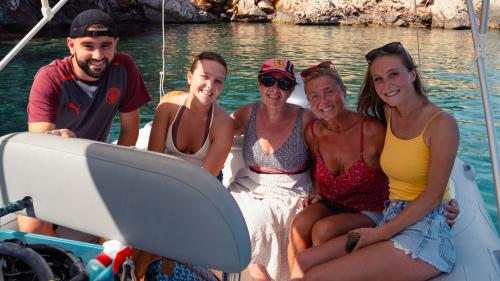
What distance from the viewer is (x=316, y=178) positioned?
224cm

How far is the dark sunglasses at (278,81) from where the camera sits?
7.46 ft

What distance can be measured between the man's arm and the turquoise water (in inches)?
129

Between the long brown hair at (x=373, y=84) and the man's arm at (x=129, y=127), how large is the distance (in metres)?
1.15

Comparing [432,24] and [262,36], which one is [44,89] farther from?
[432,24]

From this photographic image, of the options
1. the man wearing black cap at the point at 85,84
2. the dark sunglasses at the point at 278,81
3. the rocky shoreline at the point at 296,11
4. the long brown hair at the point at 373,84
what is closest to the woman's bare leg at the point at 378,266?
the long brown hair at the point at 373,84

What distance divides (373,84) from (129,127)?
1271mm

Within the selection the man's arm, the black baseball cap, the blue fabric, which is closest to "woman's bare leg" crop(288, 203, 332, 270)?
the blue fabric

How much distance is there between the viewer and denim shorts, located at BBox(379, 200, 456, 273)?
5.76ft

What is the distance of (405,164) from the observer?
1919mm

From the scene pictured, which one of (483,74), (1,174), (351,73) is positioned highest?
(483,74)

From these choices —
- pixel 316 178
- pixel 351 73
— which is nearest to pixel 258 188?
pixel 316 178

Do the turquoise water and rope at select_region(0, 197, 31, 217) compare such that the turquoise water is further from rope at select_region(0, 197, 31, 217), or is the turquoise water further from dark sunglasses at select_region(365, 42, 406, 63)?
rope at select_region(0, 197, 31, 217)

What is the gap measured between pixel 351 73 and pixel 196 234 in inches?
417

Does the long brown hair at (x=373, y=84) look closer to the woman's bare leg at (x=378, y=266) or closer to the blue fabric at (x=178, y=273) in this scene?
the woman's bare leg at (x=378, y=266)
